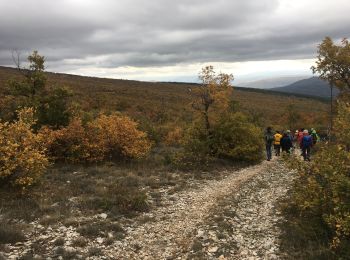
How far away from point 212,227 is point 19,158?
7183 millimetres

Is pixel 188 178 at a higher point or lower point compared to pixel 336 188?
lower

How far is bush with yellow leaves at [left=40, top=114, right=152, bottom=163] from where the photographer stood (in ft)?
64.5

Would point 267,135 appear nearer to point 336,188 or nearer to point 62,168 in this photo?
point 62,168

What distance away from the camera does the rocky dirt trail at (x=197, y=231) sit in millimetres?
9812

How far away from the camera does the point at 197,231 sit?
11250mm

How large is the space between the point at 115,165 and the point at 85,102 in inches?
1425

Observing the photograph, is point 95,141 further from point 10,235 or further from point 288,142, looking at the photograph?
point 288,142

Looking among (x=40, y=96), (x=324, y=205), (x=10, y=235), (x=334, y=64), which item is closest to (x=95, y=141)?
(x=40, y=96)

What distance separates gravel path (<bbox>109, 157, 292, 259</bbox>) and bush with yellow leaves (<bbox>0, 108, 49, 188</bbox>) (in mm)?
4663

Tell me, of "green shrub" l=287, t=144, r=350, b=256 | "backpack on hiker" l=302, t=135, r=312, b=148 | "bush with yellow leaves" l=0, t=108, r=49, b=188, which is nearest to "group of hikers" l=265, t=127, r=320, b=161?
"backpack on hiker" l=302, t=135, r=312, b=148

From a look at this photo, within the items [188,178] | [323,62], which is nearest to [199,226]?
[188,178]

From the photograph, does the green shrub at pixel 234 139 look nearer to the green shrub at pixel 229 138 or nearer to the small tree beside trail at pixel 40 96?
the green shrub at pixel 229 138

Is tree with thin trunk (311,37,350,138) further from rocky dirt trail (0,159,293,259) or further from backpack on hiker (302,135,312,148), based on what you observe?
rocky dirt trail (0,159,293,259)

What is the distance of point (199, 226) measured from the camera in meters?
11.7
